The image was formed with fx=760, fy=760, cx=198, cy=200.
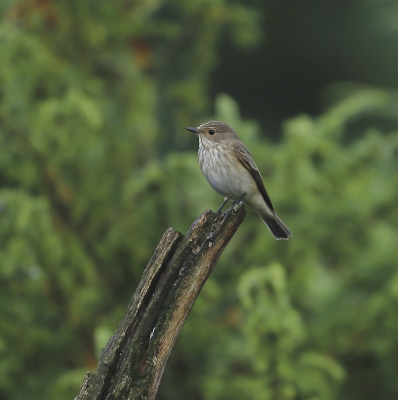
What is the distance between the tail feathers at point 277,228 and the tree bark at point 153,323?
196cm

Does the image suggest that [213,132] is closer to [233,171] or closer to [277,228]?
[233,171]

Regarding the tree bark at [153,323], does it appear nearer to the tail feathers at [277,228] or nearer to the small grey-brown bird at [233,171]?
the small grey-brown bird at [233,171]

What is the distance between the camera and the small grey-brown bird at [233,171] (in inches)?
197

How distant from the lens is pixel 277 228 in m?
5.22

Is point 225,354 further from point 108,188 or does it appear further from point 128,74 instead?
point 128,74

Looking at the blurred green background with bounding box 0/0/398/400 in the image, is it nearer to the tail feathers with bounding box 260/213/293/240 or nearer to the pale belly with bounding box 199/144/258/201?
the tail feathers with bounding box 260/213/293/240

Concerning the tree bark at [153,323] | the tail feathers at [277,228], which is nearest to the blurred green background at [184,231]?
the tail feathers at [277,228]

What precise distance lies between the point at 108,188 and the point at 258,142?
4.14 ft

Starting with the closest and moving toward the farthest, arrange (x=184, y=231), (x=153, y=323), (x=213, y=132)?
(x=153, y=323) → (x=213, y=132) → (x=184, y=231)

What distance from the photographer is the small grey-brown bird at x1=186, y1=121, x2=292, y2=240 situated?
501 cm

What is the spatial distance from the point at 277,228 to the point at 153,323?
7.37ft

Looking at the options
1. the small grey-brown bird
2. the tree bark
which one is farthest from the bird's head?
the tree bark

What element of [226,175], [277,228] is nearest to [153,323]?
[226,175]

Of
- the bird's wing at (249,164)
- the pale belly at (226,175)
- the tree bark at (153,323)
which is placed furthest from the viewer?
the bird's wing at (249,164)
